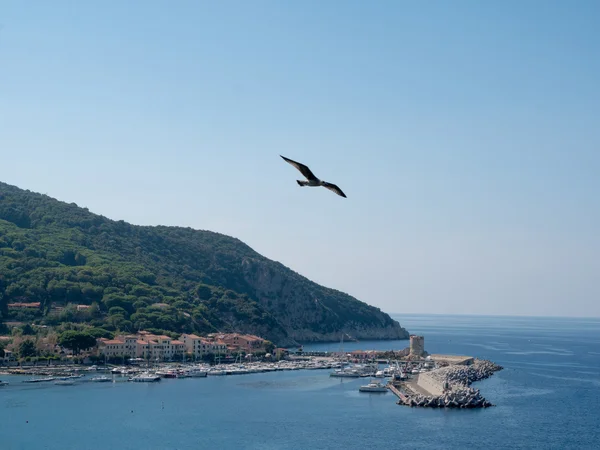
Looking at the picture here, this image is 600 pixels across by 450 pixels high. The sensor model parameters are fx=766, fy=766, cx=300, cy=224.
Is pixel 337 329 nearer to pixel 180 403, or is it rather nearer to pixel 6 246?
pixel 6 246

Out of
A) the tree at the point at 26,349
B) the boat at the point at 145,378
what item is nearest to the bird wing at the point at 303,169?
the boat at the point at 145,378

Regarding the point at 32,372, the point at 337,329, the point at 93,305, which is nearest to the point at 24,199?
the point at 93,305

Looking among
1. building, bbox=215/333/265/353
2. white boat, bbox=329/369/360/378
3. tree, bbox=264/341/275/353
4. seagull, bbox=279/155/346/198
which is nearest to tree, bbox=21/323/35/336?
building, bbox=215/333/265/353

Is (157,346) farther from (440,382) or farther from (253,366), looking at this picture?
(440,382)

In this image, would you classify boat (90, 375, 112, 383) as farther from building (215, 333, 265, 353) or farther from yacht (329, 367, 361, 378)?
building (215, 333, 265, 353)

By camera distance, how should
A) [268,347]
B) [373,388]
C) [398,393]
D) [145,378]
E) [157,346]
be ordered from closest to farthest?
[398,393] → [373,388] → [145,378] → [157,346] → [268,347]

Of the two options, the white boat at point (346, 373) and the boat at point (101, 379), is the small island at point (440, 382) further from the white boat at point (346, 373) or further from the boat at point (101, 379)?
the boat at point (101, 379)

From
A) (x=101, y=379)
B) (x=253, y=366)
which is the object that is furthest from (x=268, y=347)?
(x=101, y=379)
